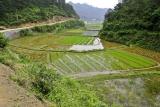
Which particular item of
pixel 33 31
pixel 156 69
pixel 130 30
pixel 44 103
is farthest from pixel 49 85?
pixel 33 31

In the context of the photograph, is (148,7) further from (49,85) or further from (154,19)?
(49,85)

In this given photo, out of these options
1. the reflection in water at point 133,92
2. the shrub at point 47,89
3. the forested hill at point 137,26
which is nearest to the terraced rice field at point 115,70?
the reflection in water at point 133,92

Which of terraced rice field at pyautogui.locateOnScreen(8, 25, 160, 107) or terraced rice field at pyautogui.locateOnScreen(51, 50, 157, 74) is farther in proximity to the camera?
terraced rice field at pyautogui.locateOnScreen(51, 50, 157, 74)

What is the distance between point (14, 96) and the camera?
41.3 ft

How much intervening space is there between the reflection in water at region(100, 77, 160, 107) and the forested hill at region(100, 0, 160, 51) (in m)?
16.0

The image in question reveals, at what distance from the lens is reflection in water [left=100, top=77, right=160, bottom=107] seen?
21.0 meters

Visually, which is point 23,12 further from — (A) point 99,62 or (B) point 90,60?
(A) point 99,62

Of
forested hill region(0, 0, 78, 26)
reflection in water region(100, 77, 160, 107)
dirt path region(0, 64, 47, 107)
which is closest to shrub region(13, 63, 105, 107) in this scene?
dirt path region(0, 64, 47, 107)

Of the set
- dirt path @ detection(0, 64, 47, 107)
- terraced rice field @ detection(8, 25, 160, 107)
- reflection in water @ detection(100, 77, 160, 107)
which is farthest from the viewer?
terraced rice field @ detection(8, 25, 160, 107)

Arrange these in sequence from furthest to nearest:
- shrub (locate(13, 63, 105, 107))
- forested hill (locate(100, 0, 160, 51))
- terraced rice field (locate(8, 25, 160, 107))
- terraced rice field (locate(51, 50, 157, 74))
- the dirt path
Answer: forested hill (locate(100, 0, 160, 51)) → terraced rice field (locate(51, 50, 157, 74)) → terraced rice field (locate(8, 25, 160, 107)) → shrub (locate(13, 63, 105, 107)) → the dirt path

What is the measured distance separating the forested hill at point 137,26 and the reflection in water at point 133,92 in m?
16.0

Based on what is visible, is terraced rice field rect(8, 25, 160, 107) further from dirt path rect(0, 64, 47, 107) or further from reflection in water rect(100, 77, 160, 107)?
dirt path rect(0, 64, 47, 107)

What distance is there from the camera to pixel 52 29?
238 feet

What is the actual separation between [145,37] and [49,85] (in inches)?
1282
